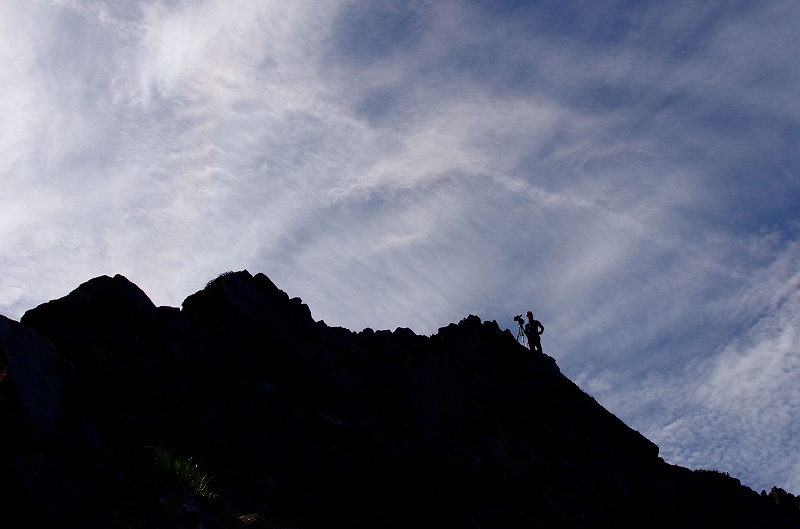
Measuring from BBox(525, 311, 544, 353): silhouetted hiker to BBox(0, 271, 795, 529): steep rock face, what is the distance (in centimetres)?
861

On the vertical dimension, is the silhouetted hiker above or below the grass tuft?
above

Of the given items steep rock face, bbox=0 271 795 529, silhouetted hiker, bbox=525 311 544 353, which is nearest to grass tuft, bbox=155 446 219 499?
steep rock face, bbox=0 271 795 529

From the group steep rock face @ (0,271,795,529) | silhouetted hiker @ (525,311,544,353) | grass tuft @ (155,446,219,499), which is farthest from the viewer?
silhouetted hiker @ (525,311,544,353)

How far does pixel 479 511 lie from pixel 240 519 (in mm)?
9688

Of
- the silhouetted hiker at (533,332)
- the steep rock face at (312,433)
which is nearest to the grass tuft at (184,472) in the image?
the steep rock face at (312,433)

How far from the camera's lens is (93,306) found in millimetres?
19875

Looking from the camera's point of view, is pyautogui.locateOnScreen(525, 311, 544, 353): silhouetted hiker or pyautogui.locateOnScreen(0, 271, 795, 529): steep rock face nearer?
pyautogui.locateOnScreen(0, 271, 795, 529): steep rock face

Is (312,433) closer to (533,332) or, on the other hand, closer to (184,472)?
(184,472)

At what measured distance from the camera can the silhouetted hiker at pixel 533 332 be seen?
43.3 metres

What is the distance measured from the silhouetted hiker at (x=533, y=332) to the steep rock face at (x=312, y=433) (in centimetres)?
861

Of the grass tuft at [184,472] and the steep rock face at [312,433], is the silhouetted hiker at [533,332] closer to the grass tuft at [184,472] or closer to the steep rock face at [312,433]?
the steep rock face at [312,433]

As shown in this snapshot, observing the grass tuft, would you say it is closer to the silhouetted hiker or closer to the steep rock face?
the steep rock face

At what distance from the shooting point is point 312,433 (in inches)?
831

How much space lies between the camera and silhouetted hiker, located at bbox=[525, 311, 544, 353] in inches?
1705
